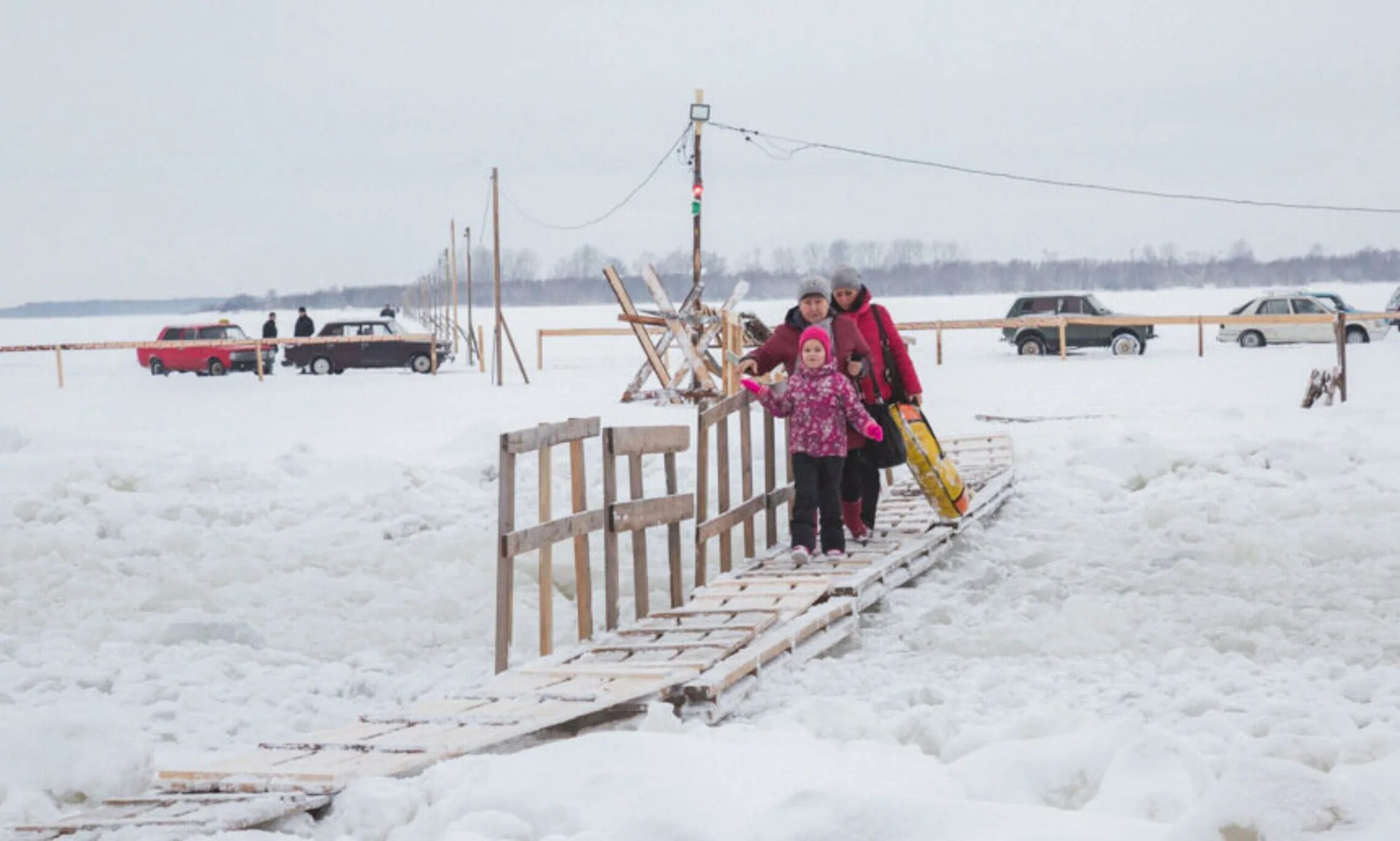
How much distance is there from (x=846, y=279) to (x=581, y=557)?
232cm

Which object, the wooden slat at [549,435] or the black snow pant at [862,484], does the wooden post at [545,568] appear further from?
the black snow pant at [862,484]

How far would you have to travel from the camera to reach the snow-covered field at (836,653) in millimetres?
3934

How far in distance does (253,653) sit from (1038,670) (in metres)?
4.21

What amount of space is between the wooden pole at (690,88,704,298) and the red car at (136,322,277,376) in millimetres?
13308

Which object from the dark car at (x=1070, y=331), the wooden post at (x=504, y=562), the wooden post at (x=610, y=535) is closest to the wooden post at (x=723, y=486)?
the wooden post at (x=610, y=535)

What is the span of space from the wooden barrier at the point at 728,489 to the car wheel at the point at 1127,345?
23438 mm

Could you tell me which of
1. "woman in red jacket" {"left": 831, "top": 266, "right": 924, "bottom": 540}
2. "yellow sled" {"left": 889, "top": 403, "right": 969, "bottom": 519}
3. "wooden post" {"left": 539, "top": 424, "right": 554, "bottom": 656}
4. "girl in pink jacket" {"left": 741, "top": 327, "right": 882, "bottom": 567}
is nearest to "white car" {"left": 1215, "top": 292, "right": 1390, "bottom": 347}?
"yellow sled" {"left": 889, "top": 403, "right": 969, "bottom": 519}

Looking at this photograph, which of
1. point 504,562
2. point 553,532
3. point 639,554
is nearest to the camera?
point 504,562

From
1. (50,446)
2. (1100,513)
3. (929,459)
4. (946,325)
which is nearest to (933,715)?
(929,459)

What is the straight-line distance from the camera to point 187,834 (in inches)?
150

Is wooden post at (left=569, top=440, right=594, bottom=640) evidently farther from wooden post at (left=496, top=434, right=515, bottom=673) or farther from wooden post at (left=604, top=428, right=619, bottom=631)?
wooden post at (left=496, top=434, right=515, bottom=673)

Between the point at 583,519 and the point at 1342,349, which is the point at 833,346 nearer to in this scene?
the point at 583,519

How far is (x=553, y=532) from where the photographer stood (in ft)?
23.8

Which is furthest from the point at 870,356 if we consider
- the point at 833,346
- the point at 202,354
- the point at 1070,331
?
the point at 202,354
